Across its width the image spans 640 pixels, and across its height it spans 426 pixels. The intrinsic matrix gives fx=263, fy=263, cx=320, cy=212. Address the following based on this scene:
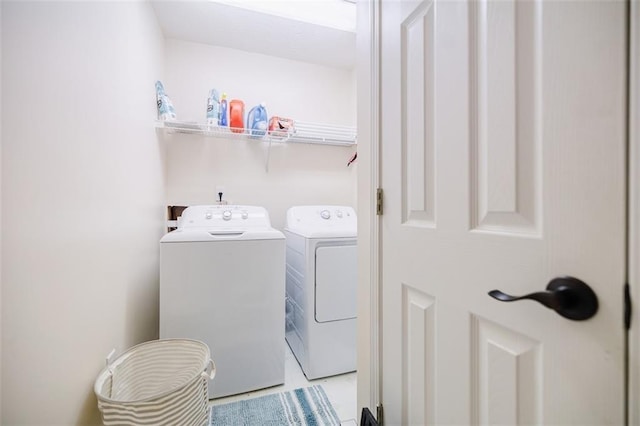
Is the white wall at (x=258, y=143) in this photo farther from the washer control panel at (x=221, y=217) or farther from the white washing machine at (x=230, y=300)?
the white washing machine at (x=230, y=300)

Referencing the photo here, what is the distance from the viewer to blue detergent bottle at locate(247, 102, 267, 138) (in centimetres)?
228

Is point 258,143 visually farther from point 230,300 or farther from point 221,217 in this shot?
point 230,300

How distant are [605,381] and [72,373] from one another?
1.50m

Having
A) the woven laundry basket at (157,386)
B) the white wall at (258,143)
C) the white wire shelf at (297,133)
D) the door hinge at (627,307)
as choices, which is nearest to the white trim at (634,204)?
the door hinge at (627,307)

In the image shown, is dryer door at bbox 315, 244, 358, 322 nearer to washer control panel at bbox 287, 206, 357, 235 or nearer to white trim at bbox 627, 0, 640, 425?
washer control panel at bbox 287, 206, 357, 235

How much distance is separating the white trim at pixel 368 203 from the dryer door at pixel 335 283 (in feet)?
2.42

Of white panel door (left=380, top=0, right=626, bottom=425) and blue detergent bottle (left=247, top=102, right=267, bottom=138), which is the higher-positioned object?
blue detergent bottle (left=247, top=102, right=267, bottom=138)

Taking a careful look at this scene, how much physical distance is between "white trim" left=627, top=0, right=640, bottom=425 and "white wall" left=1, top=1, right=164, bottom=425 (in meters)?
1.35

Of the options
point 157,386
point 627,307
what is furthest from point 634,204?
point 157,386

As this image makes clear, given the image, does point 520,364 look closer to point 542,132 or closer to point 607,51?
point 542,132

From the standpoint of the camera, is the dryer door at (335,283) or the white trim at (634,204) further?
the dryer door at (335,283)

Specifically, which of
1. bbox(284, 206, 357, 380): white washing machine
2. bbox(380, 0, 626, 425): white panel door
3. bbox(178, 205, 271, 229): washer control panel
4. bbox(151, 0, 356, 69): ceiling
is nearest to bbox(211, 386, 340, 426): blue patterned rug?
bbox(284, 206, 357, 380): white washing machine

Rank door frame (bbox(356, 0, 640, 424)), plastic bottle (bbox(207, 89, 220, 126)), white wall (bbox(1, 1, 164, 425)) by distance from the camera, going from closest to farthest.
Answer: white wall (bbox(1, 1, 164, 425))
door frame (bbox(356, 0, 640, 424))
plastic bottle (bbox(207, 89, 220, 126))

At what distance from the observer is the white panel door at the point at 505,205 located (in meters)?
0.42
